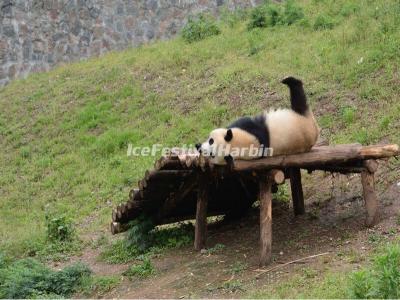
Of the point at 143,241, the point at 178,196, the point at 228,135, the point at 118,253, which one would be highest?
the point at 228,135

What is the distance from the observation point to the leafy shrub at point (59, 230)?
9.55m

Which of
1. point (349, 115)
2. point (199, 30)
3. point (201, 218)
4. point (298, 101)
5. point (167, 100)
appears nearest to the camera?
point (298, 101)

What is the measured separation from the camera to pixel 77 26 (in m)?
18.2

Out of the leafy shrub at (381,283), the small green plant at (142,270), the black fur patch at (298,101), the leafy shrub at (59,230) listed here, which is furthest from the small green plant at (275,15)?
the leafy shrub at (381,283)

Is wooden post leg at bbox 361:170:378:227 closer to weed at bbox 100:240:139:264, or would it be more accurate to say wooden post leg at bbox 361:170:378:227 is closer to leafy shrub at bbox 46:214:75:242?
weed at bbox 100:240:139:264

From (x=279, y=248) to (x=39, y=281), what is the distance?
270 cm

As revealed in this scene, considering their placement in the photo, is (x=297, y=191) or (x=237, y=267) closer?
(x=237, y=267)

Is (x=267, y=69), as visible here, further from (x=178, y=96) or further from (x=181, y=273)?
(x=181, y=273)

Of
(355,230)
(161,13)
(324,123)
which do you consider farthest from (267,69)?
(355,230)

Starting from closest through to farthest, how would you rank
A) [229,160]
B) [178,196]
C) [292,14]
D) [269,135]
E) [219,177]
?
[229,160], [269,135], [219,177], [178,196], [292,14]

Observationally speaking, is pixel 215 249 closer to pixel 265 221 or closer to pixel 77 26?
pixel 265 221

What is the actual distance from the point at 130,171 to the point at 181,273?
5.11 metres

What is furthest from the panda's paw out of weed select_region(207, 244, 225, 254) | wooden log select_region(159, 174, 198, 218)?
weed select_region(207, 244, 225, 254)

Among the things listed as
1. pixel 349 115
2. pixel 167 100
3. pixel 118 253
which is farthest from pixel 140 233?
pixel 167 100
